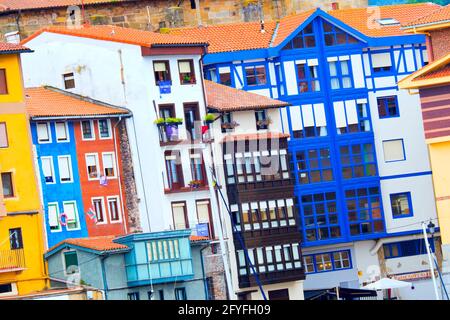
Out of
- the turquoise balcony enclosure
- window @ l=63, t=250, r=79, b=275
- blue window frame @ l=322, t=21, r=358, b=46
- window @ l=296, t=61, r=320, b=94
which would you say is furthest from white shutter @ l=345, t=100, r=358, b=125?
window @ l=63, t=250, r=79, b=275

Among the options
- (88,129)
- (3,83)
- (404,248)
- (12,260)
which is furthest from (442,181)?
(12,260)

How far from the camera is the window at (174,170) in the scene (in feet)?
190

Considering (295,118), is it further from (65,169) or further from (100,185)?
(65,169)

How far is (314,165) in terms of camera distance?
6625cm

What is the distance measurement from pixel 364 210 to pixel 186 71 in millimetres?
12645

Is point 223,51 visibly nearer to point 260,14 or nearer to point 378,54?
point 378,54

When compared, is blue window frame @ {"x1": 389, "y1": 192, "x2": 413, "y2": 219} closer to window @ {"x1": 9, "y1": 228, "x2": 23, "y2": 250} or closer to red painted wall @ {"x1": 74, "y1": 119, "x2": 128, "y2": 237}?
red painted wall @ {"x1": 74, "y1": 119, "x2": 128, "y2": 237}

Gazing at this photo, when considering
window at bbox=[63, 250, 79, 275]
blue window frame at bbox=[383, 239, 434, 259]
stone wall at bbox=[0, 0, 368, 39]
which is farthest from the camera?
stone wall at bbox=[0, 0, 368, 39]

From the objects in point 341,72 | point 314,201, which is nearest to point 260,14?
point 341,72

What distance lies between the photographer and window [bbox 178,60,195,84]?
59.8 metres

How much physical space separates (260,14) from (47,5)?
12.9 metres

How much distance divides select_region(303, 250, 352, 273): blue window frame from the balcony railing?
17983 millimetres

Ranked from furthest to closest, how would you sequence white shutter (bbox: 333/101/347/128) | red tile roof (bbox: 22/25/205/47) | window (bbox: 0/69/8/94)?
white shutter (bbox: 333/101/347/128)
red tile roof (bbox: 22/25/205/47)
window (bbox: 0/69/8/94)

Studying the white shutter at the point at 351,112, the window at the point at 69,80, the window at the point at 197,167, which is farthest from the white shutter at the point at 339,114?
the window at the point at 69,80
